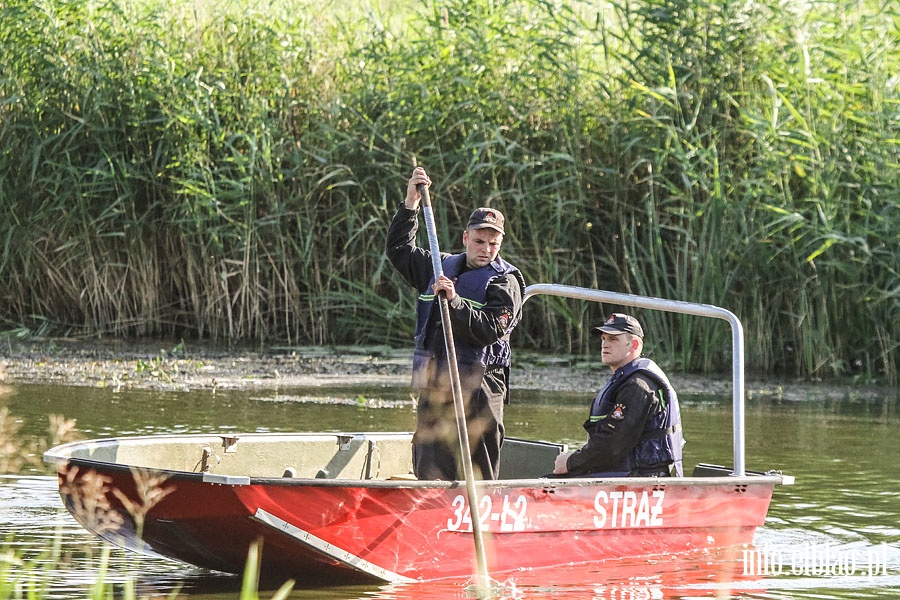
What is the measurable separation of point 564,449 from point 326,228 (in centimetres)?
647

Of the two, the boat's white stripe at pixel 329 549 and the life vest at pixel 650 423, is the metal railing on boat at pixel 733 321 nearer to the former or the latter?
the life vest at pixel 650 423

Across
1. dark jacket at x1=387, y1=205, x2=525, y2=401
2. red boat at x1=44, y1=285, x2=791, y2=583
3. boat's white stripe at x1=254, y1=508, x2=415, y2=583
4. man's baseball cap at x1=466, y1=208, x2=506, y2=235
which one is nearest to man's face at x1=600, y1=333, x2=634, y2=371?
red boat at x1=44, y1=285, x2=791, y2=583

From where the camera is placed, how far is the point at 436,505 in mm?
6129

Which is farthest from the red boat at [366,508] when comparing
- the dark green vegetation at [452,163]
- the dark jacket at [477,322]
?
the dark green vegetation at [452,163]

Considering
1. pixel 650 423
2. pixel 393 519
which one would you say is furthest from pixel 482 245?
pixel 393 519

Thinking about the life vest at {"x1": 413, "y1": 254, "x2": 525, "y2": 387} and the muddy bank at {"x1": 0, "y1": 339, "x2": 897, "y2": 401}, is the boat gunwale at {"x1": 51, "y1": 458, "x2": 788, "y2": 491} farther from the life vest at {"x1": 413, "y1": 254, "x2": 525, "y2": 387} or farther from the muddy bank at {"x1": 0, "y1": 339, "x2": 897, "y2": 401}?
the muddy bank at {"x1": 0, "y1": 339, "x2": 897, "y2": 401}

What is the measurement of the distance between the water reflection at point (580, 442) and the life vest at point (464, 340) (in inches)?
35.6

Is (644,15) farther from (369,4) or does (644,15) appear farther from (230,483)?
(230,483)

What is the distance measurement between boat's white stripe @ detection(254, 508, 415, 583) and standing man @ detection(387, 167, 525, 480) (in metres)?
0.52

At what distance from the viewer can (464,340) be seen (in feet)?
21.0

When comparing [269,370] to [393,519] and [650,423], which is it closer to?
[650,423]

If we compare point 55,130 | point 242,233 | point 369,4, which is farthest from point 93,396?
point 369,4

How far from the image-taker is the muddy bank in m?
11.9

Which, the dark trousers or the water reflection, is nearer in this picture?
the water reflection
